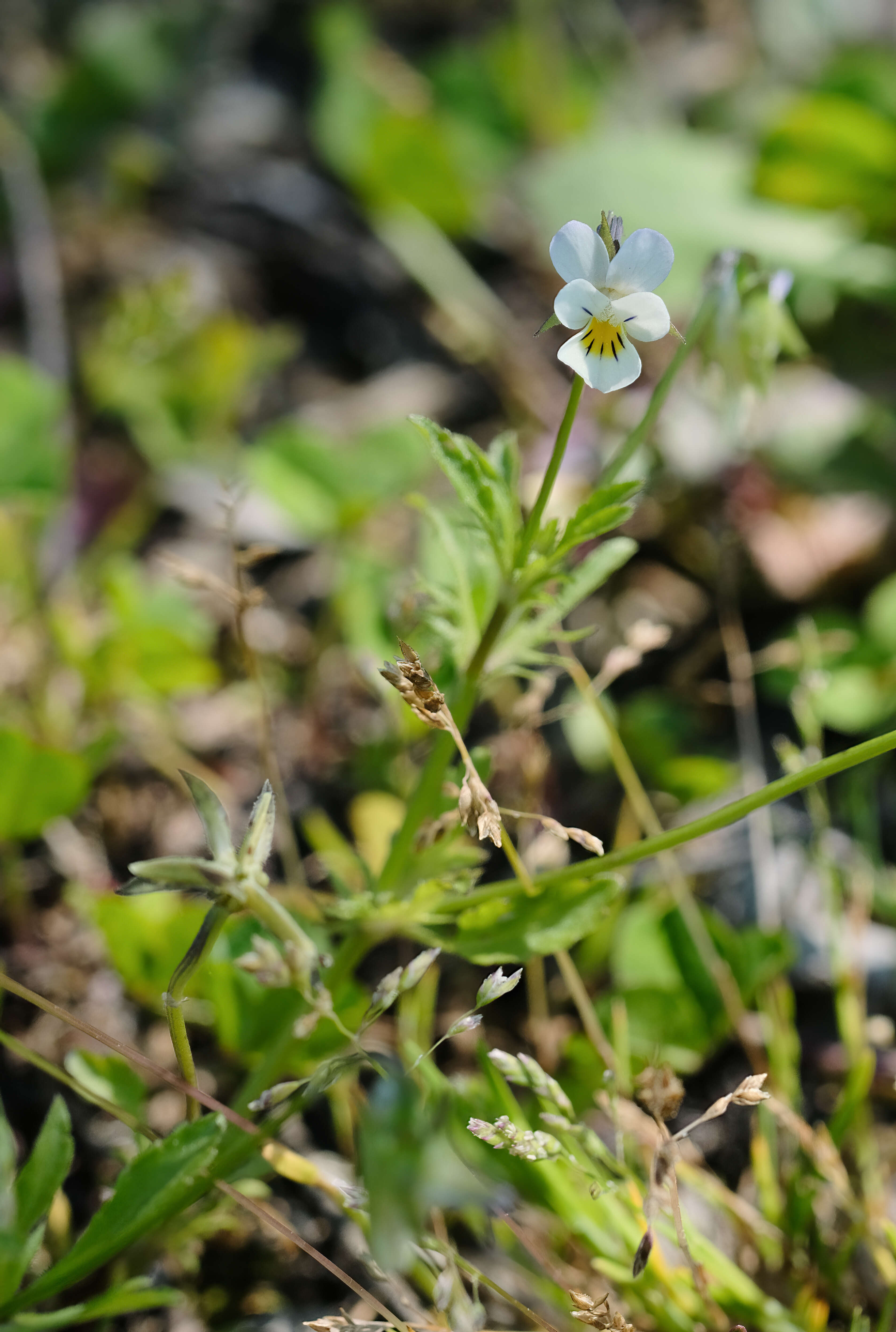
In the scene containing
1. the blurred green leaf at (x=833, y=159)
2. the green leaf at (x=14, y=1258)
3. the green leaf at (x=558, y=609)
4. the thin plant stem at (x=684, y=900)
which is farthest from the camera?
the blurred green leaf at (x=833, y=159)

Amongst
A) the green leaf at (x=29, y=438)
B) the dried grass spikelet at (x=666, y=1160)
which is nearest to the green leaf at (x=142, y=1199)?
the dried grass spikelet at (x=666, y=1160)

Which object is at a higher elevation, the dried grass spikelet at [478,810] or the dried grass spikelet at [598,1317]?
the dried grass spikelet at [478,810]

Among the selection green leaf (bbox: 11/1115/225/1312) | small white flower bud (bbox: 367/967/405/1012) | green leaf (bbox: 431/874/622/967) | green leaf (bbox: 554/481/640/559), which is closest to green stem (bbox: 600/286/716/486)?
green leaf (bbox: 554/481/640/559)

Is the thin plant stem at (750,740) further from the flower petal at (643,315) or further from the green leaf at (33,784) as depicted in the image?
the green leaf at (33,784)

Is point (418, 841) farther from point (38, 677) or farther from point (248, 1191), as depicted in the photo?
point (38, 677)

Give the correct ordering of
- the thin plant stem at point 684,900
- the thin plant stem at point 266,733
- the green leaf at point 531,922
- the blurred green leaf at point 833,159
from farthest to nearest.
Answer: the blurred green leaf at point 833,159
the thin plant stem at point 684,900
the thin plant stem at point 266,733
the green leaf at point 531,922

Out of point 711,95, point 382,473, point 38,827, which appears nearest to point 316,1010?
point 38,827
